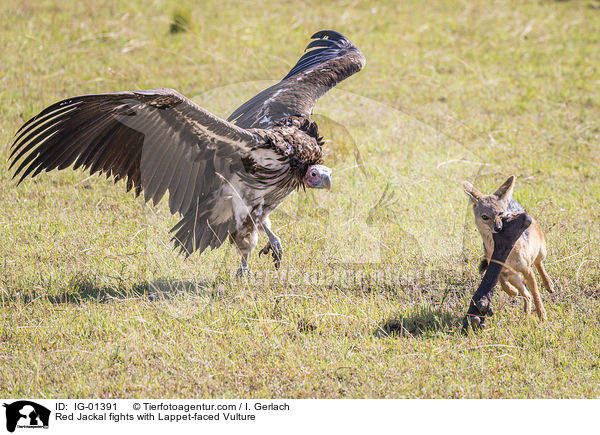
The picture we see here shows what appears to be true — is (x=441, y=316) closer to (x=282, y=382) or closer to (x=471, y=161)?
(x=282, y=382)

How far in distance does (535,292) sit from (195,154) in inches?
101

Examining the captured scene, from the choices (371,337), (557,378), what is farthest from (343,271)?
(557,378)

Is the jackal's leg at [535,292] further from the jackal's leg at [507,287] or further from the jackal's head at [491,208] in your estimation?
the jackal's head at [491,208]

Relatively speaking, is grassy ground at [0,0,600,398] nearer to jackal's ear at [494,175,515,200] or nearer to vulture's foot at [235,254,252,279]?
vulture's foot at [235,254,252,279]

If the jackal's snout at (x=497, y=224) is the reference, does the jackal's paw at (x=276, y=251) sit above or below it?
below

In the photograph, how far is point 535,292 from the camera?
470 cm

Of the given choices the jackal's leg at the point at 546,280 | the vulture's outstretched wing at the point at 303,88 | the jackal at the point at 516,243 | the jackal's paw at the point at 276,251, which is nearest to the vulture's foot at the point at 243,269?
the jackal's paw at the point at 276,251

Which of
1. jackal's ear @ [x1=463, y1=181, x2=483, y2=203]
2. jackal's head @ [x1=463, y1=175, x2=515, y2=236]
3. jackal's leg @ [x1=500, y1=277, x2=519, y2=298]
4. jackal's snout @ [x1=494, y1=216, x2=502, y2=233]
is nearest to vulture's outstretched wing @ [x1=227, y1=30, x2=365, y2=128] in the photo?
jackal's ear @ [x1=463, y1=181, x2=483, y2=203]
